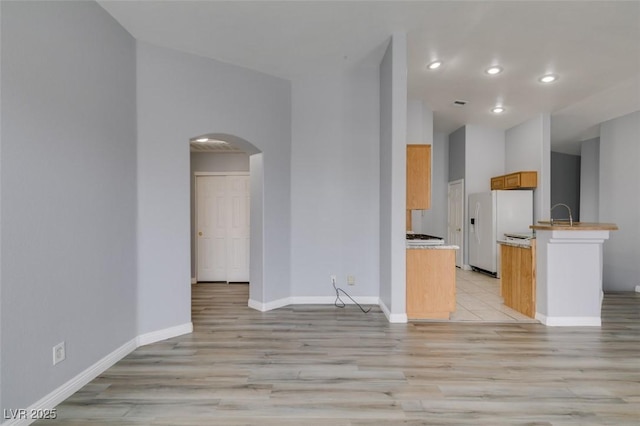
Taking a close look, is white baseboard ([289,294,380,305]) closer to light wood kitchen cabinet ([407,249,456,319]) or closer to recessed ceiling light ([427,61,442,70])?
light wood kitchen cabinet ([407,249,456,319])

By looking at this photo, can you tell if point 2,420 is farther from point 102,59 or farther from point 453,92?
point 453,92

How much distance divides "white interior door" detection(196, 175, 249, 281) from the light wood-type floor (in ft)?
8.21

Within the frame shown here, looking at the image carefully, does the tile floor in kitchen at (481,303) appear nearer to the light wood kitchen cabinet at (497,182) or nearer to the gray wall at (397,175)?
the gray wall at (397,175)

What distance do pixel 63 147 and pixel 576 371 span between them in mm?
4179

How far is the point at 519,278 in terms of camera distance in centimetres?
407

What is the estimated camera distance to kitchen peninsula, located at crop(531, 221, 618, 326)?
3.54 m

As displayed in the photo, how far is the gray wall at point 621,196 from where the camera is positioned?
18.4ft

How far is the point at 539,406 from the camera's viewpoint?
2150 millimetres

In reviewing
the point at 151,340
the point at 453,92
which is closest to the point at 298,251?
the point at 151,340

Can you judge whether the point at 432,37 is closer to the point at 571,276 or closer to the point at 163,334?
the point at 571,276

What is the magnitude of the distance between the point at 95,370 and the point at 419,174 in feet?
12.2

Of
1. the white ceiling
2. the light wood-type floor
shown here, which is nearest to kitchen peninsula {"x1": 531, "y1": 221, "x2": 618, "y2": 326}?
the light wood-type floor

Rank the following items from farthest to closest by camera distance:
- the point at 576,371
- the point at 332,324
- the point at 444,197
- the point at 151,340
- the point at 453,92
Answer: the point at 444,197 < the point at 453,92 < the point at 332,324 < the point at 151,340 < the point at 576,371

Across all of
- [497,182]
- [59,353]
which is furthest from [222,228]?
[497,182]
